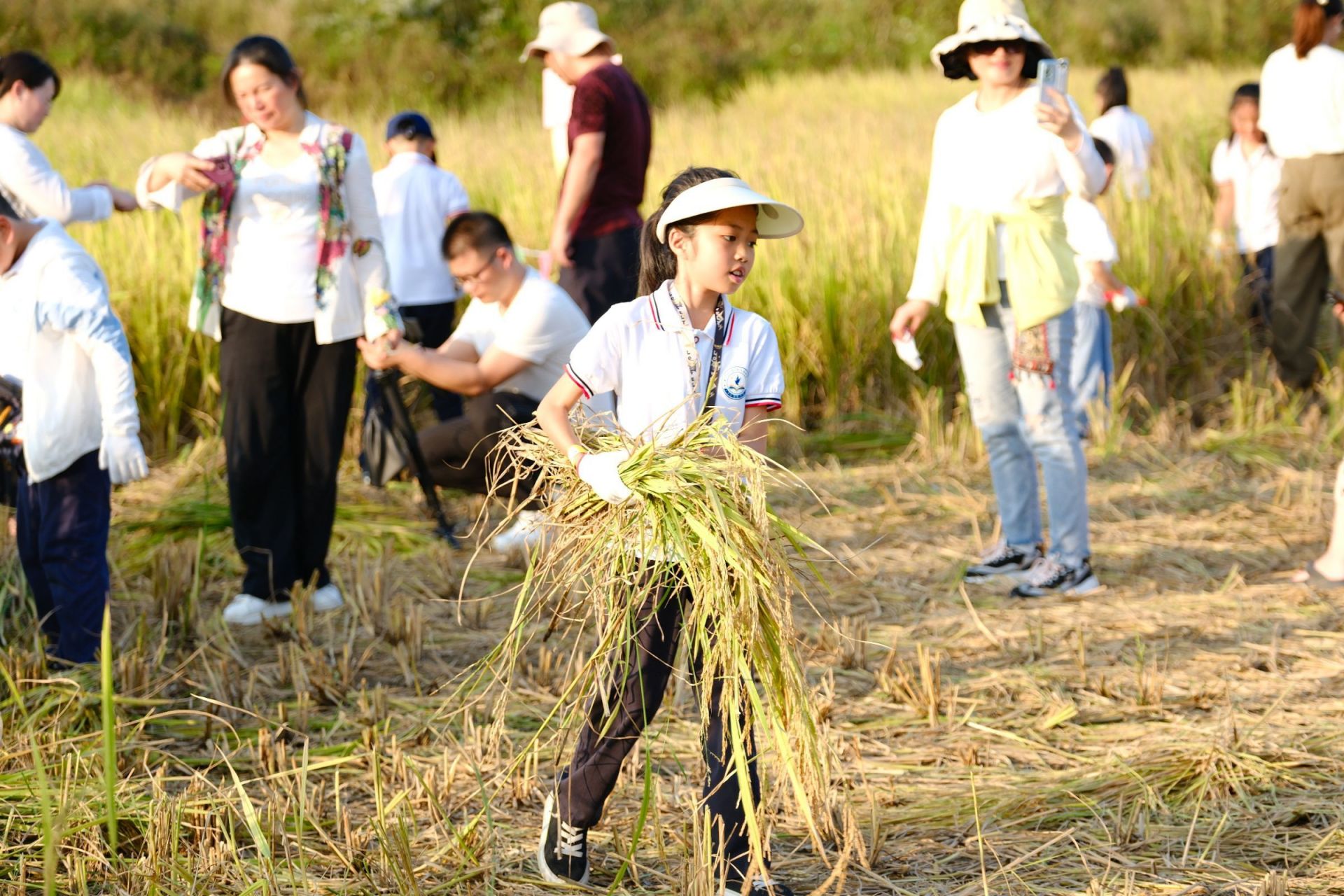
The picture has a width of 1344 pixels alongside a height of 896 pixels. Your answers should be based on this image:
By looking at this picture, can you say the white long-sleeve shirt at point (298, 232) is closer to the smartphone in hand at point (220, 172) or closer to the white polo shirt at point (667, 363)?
the smartphone in hand at point (220, 172)

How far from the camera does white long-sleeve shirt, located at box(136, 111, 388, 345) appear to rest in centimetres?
409

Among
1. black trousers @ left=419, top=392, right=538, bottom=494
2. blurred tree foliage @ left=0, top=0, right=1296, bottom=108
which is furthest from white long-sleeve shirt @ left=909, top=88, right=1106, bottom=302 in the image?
blurred tree foliage @ left=0, top=0, right=1296, bottom=108

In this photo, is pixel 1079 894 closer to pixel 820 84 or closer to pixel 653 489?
pixel 653 489

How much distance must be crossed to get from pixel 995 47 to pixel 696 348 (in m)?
2.10

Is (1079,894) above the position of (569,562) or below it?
below

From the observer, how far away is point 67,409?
3486 millimetres

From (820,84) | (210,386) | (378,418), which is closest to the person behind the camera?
(378,418)

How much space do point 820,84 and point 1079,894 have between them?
17050mm

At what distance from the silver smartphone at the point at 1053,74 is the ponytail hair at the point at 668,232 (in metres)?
1.69

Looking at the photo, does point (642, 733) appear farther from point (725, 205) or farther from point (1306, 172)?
point (1306, 172)

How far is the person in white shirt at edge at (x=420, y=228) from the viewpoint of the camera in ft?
19.0

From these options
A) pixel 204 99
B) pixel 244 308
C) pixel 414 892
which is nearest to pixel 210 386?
pixel 244 308

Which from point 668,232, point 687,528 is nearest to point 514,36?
point 668,232

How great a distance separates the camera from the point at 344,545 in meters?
5.00
